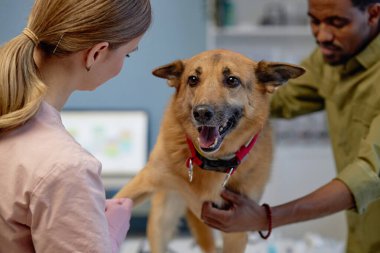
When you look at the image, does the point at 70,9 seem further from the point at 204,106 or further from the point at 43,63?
the point at 204,106

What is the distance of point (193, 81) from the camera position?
1.29 m

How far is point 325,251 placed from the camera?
2076 millimetres

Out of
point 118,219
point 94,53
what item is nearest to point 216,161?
point 118,219

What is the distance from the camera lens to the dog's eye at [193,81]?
1284mm

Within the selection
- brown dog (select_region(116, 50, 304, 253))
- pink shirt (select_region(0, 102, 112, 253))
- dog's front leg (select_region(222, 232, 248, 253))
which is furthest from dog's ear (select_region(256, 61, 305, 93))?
pink shirt (select_region(0, 102, 112, 253))

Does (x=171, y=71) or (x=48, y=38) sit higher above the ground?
(x=48, y=38)

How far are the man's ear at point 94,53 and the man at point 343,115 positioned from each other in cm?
53

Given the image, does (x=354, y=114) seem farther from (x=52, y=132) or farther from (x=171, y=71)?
(x=52, y=132)

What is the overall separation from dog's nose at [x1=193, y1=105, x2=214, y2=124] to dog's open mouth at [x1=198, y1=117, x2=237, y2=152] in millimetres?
24

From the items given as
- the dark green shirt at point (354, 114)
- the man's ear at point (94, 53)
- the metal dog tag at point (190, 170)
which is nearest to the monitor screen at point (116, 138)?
the dark green shirt at point (354, 114)

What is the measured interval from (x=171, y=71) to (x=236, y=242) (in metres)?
0.51

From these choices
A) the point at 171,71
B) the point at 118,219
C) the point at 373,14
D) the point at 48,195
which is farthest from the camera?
the point at 373,14

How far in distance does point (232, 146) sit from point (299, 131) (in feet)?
5.48

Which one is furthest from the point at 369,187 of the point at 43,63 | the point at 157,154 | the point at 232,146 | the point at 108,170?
the point at 108,170
